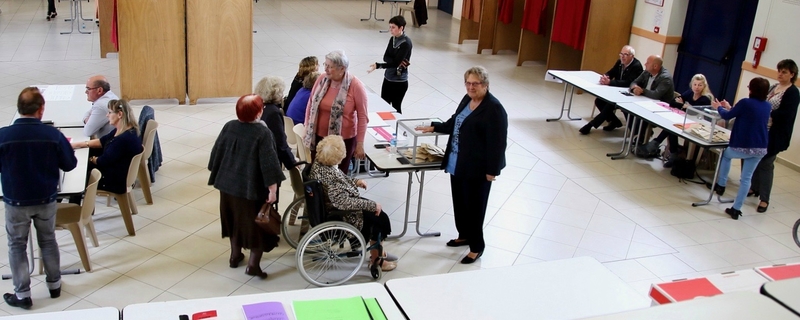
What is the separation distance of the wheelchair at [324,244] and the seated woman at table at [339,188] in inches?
2.1

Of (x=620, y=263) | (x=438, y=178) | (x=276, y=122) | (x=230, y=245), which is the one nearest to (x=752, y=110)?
(x=620, y=263)

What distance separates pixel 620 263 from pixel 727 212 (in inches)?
66.2

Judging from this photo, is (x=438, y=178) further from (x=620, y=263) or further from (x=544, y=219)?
(x=620, y=263)

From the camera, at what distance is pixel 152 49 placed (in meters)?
8.08

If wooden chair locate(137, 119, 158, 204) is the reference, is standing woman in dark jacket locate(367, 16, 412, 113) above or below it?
above

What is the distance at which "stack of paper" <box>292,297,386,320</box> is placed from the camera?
2.43 metres

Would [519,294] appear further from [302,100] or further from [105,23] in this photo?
[105,23]

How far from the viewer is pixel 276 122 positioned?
5.29 meters

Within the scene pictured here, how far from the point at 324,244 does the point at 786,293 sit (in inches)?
145

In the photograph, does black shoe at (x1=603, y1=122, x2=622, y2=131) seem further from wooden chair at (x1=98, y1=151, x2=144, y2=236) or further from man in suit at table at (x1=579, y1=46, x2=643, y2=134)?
wooden chair at (x1=98, y1=151, x2=144, y2=236)

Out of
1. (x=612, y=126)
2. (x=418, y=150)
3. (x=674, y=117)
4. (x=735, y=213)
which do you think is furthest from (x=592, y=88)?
(x=418, y=150)

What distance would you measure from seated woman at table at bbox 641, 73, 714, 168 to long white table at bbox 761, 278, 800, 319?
6.33m

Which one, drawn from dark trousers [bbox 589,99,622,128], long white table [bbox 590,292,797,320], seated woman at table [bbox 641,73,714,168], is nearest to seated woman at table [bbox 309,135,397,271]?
long white table [bbox 590,292,797,320]

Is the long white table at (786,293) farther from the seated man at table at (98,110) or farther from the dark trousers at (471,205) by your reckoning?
the seated man at table at (98,110)
